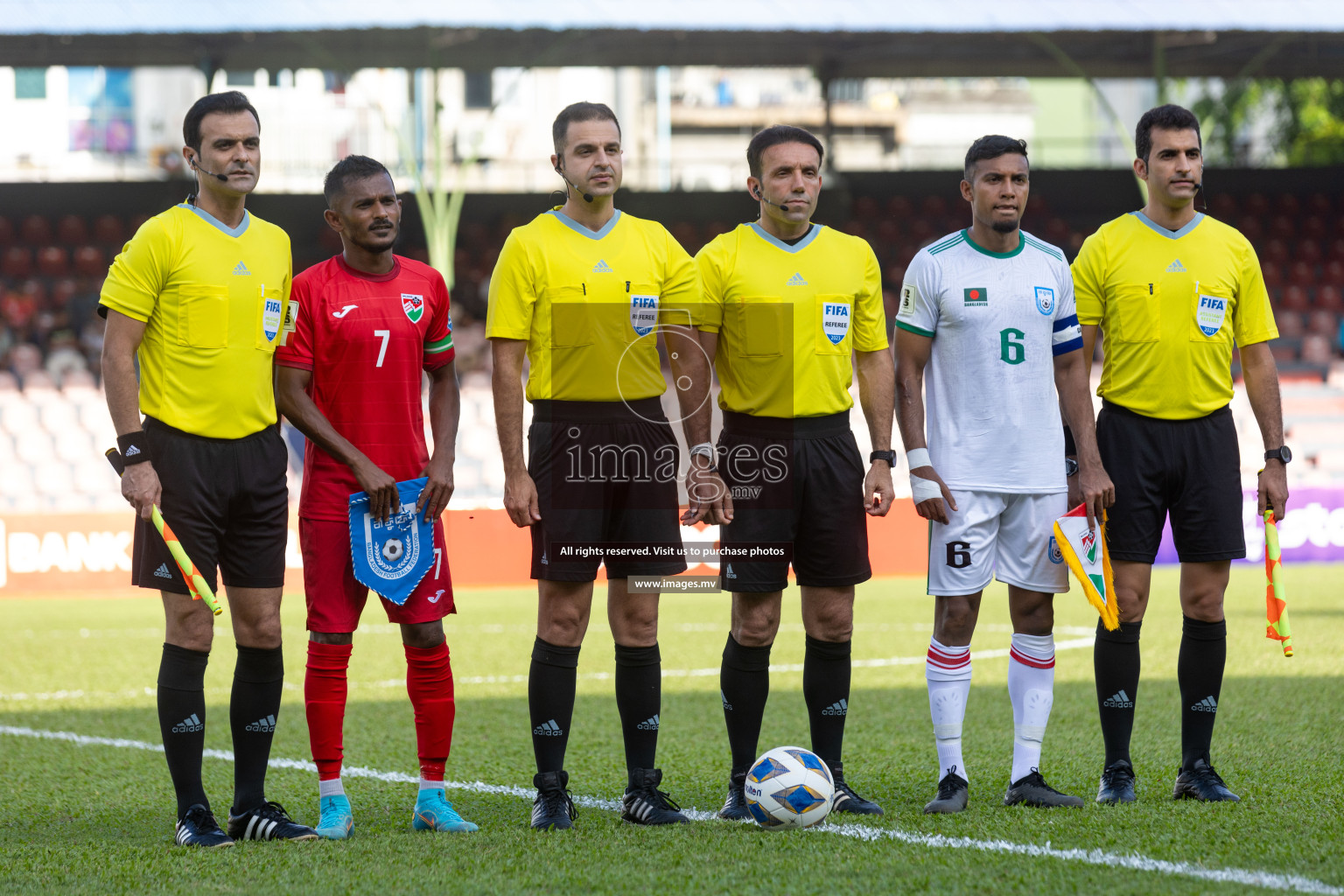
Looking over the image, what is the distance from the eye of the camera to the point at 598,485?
4457 mm

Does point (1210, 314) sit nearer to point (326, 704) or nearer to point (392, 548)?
point (392, 548)

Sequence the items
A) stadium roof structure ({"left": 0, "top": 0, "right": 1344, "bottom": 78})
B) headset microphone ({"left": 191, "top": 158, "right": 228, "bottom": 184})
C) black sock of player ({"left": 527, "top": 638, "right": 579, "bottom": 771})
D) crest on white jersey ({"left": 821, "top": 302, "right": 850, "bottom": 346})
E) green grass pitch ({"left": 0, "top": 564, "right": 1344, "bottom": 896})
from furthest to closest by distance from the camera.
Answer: stadium roof structure ({"left": 0, "top": 0, "right": 1344, "bottom": 78})
crest on white jersey ({"left": 821, "top": 302, "right": 850, "bottom": 346})
black sock of player ({"left": 527, "top": 638, "right": 579, "bottom": 771})
headset microphone ({"left": 191, "top": 158, "right": 228, "bottom": 184})
green grass pitch ({"left": 0, "top": 564, "right": 1344, "bottom": 896})

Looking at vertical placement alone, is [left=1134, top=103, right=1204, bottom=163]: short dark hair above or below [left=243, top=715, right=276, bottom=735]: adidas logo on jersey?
above

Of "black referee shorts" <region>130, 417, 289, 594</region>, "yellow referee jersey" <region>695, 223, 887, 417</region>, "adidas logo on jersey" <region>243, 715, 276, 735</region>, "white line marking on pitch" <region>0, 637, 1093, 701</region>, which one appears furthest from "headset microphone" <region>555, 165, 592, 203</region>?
"white line marking on pitch" <region>0, 637, 1093, 701</region>

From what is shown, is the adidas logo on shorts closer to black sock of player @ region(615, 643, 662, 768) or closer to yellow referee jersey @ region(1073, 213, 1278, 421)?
black sock of player @ region(615, 643, 662, 768)

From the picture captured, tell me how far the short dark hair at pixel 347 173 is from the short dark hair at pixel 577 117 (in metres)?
0.55

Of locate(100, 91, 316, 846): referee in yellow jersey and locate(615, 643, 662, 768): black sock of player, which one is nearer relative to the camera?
locate(100, 91, 316, 846): referee in yellow jersey

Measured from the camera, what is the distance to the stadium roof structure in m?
18.6

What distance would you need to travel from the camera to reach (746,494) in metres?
4.60

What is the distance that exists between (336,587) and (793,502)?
58.0 inches

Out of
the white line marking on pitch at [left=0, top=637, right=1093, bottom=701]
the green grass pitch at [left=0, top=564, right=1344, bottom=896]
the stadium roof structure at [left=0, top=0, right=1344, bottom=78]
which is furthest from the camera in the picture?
the stadium roof structure at [left=0, top=0, right=1344, bottom=78]

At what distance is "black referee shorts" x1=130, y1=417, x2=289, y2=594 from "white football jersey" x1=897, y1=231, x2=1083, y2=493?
214 cm

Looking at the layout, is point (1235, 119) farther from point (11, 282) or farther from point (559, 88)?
point (11, 282)

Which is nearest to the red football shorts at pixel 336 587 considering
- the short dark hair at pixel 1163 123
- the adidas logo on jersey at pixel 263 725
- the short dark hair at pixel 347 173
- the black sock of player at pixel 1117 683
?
the adidas logo on jersey at pixel 263 725
